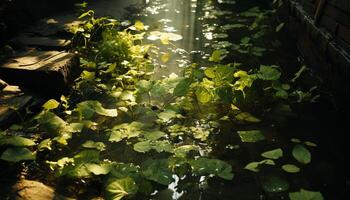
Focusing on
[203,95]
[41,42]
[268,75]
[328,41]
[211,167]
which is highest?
[328,41]

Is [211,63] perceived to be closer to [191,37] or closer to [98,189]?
[191,37]

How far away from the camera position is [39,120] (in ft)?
12.2

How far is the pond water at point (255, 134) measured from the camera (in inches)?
132

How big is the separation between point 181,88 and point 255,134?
1121mm

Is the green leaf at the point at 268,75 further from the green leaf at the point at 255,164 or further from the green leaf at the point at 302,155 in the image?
the green leaf at the point at 255,164

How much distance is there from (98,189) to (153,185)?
0.53m

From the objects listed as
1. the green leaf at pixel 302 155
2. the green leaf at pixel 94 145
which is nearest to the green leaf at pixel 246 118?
the green leaf at pixel 302 155

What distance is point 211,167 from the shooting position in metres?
3.38

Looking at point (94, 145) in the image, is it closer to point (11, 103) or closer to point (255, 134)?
point (11, 103)

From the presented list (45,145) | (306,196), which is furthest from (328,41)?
(45,145)

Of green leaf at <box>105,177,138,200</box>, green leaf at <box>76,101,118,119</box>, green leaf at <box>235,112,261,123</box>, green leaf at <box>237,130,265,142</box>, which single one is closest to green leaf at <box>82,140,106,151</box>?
green leaf at <box>76,101,118,119</box>

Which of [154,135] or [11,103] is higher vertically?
[11,103]

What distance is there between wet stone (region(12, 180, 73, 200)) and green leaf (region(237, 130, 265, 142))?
6.41 feet

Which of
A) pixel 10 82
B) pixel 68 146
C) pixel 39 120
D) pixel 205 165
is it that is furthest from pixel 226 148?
pixel 10 82
